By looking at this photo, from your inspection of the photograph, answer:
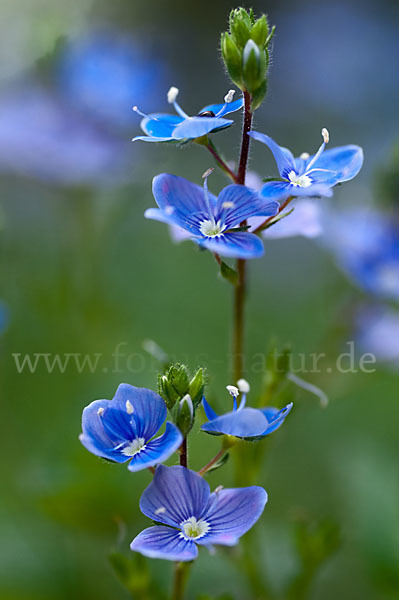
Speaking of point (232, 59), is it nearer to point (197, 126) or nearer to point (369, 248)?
point (197, 126)

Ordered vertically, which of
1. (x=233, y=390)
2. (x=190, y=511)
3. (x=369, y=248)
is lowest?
(x=190, y=511)

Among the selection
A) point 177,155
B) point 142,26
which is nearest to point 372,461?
point 177,155

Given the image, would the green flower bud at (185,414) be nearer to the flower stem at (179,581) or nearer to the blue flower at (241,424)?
the blue flower at (241,424)

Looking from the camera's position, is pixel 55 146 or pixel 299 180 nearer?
pixel 299 180

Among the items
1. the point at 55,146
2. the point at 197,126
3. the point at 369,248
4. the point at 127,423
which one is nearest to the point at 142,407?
the point at 127,423

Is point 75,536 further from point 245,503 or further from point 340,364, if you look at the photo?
point 245,503

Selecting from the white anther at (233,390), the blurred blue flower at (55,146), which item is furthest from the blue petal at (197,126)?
the blurred blue flower at (55,146)

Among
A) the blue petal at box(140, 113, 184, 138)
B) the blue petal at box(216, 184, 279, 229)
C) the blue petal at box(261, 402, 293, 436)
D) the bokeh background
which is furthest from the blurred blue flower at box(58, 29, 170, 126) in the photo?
the blue petal at box(261, 402, 293, 436)
